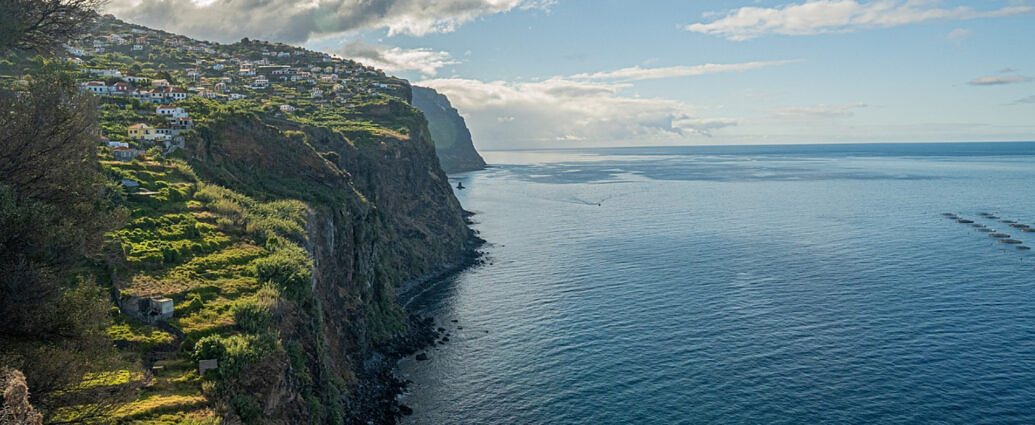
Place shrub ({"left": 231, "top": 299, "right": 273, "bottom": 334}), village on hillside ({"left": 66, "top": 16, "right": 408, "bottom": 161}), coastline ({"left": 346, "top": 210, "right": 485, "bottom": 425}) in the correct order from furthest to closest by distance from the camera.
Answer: village on hillside ({"left": 66, "top": 16, "right": 408, "bottom": 161})
coastline ({"left": 346, "top": 210, "right": 485, "bottom": 425})
shrub ({"left": 231, "top": 299, "right": 273, "bottom": 334})

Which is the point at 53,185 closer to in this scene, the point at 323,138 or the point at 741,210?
the point at 323,138

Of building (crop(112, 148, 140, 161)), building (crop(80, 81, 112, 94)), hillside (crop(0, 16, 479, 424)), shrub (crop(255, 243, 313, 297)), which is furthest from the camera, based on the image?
building (crop(80, 81, 112, 94))

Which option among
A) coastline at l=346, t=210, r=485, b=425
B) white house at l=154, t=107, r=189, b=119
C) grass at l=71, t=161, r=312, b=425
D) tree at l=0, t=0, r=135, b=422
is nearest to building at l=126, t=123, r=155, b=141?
white house at l=154, t=107, r=189, b=119

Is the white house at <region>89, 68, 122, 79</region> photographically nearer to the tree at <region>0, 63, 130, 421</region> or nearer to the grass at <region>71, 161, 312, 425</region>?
the grass at <region>71, 161, 312, 425</region>

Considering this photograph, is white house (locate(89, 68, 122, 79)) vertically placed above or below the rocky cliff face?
above

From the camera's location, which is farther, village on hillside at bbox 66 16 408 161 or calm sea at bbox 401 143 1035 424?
village on hillside at bbox 66 16 408 161

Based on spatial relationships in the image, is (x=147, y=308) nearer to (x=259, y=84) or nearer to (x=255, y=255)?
(x=255, y=255)

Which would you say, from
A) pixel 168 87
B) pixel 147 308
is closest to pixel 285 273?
pixel 147 308

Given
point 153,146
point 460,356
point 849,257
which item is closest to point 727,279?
point 849,257
